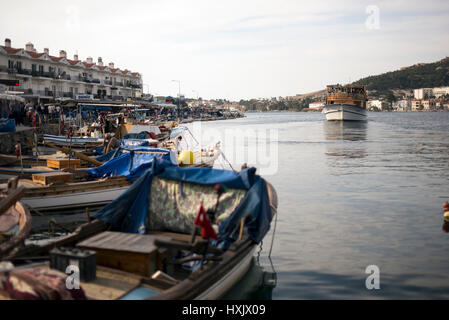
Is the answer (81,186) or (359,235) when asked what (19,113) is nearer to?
(81,186)

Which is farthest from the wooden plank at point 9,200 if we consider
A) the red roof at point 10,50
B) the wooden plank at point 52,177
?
the red roof at point 10,50

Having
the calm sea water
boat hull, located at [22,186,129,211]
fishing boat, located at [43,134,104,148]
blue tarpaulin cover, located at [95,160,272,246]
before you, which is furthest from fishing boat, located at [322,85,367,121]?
blue tarpaulin cover, located at [95,160,272,246]

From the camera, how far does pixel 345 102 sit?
112m

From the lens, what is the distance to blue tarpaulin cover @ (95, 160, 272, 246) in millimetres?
9641

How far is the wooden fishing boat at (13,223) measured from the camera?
27.6ft

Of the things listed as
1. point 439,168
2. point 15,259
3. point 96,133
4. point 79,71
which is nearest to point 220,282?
point 15,259

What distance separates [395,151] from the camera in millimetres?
44594

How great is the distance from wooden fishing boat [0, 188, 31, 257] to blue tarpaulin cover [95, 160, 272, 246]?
1.69 meters

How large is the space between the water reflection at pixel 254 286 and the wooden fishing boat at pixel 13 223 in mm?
4367

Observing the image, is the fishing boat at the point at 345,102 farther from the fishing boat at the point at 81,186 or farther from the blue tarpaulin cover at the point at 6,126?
the fishing boat at the point at 81,186

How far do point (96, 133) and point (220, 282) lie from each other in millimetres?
32639

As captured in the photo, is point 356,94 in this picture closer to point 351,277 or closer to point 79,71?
point 79,71

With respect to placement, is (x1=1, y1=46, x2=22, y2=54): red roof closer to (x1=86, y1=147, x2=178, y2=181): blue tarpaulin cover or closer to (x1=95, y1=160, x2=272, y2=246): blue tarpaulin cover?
(x1=86, y1=147, x2=178, y2=181): blue tarpaulin cover

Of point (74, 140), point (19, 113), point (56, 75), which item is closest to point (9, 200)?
point (74, 140)
